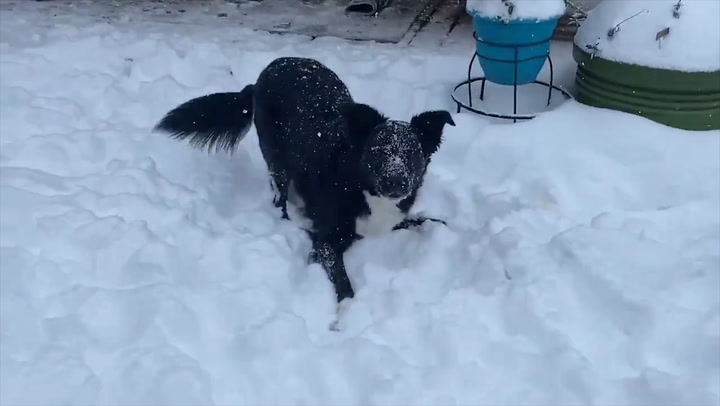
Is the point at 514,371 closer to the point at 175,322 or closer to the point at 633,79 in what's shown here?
the point at 175,322

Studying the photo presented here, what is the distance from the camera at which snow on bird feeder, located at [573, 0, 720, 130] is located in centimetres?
362

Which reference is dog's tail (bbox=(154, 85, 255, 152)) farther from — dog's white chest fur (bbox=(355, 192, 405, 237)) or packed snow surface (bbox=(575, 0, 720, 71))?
packed snow surface (bbox=(575, 0, 720, 71))

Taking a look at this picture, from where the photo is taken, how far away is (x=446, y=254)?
307 cm

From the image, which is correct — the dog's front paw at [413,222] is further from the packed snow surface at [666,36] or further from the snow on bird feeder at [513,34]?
the packed snow surface at [666,36]

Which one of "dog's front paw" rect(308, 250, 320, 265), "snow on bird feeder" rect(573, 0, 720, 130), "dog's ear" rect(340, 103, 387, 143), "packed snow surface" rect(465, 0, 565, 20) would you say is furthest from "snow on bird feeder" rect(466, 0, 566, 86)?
"dog's front paw" rect(308, 250, 320, 265)

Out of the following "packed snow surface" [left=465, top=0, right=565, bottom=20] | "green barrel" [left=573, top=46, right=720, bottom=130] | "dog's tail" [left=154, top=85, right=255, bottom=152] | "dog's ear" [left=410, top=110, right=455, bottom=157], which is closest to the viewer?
"dog's ear" [left=410, top=110, right=455, bottom=157]

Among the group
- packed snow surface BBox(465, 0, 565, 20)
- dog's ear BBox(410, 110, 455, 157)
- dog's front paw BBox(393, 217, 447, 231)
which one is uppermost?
packed snow surface BBox(465, 0, 565, 20)

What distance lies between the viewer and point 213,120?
3.60 meters

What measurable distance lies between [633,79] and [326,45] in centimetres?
220

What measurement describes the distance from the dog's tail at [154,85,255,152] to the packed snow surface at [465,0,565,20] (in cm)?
141

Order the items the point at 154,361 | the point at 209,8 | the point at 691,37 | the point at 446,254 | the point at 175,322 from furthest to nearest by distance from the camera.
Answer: the point at 209,8, the point at 691,37, the point at 446,254, the point at 175,322, the point at 154,361

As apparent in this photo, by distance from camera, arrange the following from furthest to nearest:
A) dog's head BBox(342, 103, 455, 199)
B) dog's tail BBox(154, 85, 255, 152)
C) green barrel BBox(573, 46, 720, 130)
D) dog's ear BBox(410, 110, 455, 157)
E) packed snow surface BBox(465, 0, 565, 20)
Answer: packed snow surface BBox(465, 0, 565, 20) < green barrel BBox(573, 46, 720, 130) < dog's tail BBox(154, 85, 255, 152) < dog's ear BBox(410, 110, 455, 157) < dog's head BBox(342, 103, 455, 199)

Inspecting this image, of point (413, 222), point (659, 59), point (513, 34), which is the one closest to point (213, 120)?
point (413, 222)

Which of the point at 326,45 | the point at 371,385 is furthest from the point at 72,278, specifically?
the point at 326,45
